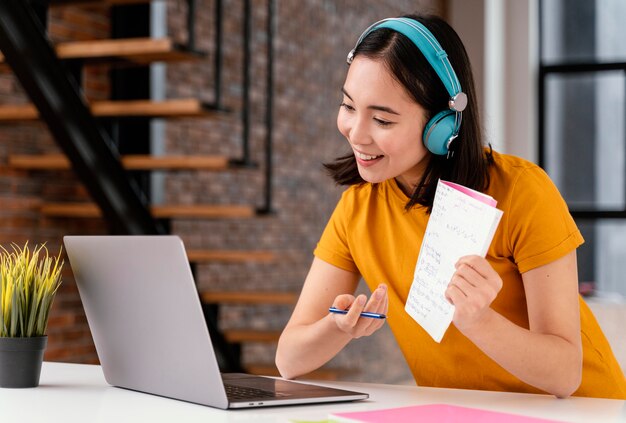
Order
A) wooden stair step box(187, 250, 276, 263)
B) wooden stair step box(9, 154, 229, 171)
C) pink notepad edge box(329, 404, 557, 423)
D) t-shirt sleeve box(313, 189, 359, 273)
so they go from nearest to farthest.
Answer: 1. pink notepad edge box(329, 404, 557, 423)
2. t-shirt sleeve box(313, 189, 359, 273)
3. wooden stair step box(9, 154, 229, 171)
4. wooden stair step box(187, 250, 276, 263)

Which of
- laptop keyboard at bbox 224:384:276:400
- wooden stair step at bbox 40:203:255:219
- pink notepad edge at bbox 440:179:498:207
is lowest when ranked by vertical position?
laptop keyboard at bbox 224:384:276:400

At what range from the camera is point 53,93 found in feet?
11.3

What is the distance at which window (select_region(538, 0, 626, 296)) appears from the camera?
7113 mm

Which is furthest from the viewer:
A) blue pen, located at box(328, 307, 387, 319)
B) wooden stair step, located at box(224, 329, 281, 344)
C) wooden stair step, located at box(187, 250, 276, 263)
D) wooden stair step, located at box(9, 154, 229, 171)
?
wooden stair step, located at box(224, 329, 281, 344)

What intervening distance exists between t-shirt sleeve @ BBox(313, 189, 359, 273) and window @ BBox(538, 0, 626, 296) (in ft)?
18.3

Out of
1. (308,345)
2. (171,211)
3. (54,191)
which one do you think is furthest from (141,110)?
(308,345)

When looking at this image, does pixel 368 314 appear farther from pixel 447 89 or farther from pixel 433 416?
pixel 447 89

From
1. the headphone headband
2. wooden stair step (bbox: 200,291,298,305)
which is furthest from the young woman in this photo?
wooden stair step (bbox: 200,291,298,305)

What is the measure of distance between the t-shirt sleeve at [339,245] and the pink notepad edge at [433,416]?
1.76ft

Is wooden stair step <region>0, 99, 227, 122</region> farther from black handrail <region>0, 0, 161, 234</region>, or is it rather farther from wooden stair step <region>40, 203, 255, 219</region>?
wooden stair step <region>40, 203, 255, 219</region>

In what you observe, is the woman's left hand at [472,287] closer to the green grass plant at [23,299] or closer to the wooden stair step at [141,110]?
the green grass plant at [23,299]

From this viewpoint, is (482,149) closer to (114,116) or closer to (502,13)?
(114,116)

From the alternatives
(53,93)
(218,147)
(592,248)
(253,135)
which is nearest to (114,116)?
(53,93)

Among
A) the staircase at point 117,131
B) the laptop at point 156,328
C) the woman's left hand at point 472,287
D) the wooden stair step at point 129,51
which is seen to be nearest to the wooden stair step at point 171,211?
the staircase at point 117,131
